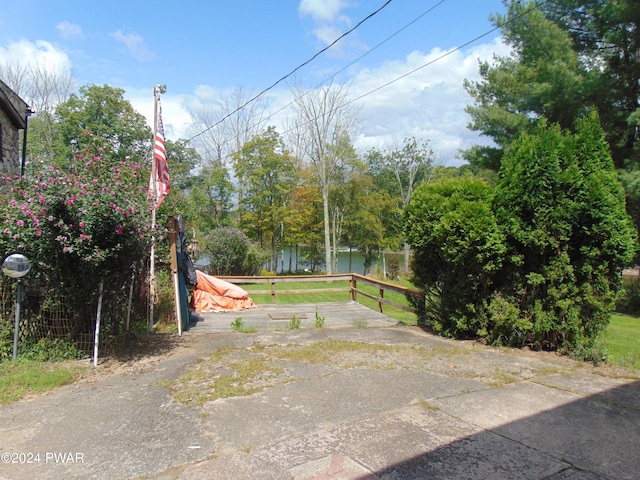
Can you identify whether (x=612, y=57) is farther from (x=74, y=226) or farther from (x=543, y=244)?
(x=74, y=226)

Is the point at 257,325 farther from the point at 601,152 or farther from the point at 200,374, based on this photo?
the point at 601,152

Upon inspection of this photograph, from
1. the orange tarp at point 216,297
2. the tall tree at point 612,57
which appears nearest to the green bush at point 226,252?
the orange tarp at point 216,297

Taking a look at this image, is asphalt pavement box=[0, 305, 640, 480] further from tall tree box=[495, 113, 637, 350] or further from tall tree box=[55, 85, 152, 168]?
tall tree box=[55, 85, 152, 168]

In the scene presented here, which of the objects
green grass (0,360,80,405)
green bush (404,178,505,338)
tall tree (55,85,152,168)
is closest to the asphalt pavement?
green grass (0,360,80,405)

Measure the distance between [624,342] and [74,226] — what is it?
8.99m

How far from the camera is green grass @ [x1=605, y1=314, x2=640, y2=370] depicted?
4633 millimetres

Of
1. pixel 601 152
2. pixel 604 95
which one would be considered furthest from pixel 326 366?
pixel 604 95

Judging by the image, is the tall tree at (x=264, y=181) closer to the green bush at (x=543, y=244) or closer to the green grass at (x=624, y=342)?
the green grass at (x=624, y=342)

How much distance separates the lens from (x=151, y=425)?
307 cm

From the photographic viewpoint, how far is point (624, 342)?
7586 millimetres

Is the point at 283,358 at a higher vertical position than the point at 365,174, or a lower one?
lower

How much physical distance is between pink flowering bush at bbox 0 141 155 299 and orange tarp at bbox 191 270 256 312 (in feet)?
15.8

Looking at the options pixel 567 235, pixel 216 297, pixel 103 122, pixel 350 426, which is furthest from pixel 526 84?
pixel 103 122

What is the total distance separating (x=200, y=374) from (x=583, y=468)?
3359 mm
